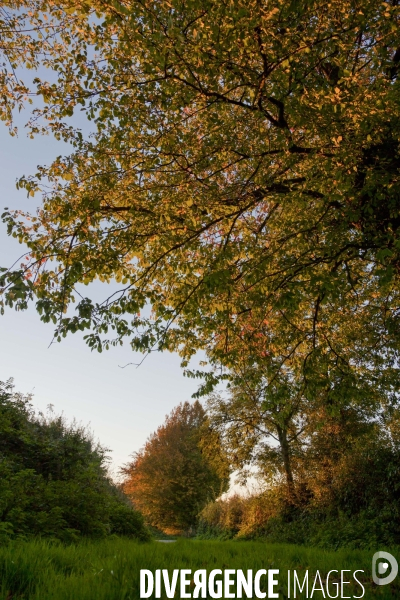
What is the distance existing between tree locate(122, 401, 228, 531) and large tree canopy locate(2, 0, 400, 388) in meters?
27.2

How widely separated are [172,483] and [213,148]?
33.0 metres

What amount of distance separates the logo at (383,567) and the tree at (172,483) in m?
27.8

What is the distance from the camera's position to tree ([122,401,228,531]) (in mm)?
35312

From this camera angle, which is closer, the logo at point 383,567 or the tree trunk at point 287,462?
the logo at point 383,567

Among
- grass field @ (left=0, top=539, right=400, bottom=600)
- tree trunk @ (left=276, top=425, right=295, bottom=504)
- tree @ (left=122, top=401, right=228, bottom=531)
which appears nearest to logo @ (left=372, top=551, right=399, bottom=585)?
grass field @ (left=0, top=539, right=400, bottom=600)

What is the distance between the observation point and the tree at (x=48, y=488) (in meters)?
6.82

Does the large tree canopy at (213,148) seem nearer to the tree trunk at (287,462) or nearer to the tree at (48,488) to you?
the tree at (48,488)

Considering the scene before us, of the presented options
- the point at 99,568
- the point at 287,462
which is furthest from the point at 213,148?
the point at 287,462

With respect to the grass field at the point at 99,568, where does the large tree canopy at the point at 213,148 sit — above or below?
above

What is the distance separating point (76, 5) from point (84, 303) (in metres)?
3.96

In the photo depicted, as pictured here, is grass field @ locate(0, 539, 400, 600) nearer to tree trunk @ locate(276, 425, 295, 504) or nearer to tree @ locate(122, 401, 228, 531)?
tree trunk @ locate(276, 425, 295, 504)

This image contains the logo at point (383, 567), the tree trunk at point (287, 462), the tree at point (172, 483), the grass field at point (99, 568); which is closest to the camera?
the grass field at point (99, 568)

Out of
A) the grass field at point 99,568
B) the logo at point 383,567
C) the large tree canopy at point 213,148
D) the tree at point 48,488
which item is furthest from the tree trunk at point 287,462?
the grass field at point 99,568

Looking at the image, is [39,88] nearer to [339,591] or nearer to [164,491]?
[339,591]
